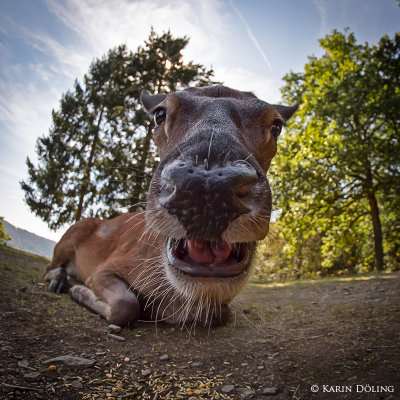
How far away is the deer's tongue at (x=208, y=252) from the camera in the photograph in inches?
88.1

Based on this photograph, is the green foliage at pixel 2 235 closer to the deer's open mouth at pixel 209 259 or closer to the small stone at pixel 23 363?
the small stone at pixel 23 363

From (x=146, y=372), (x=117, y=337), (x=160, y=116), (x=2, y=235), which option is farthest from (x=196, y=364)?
(x=2, y=235)

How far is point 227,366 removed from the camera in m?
2.75

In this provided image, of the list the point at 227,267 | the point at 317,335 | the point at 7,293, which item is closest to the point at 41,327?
the point at 7,293

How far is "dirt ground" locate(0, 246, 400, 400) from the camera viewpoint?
6.91 feet

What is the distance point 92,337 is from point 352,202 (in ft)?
46.6

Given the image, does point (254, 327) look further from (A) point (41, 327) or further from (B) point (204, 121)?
(B) point (204, 121)

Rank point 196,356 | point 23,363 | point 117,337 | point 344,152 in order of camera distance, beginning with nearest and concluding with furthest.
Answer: point 23,363 < point 196,356 < point 117,337 < point 344,152

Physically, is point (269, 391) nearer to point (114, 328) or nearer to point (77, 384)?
point (77, 384)

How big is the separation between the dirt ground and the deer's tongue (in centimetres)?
102

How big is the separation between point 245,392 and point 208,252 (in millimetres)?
1123

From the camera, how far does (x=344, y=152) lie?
12492 millimetres

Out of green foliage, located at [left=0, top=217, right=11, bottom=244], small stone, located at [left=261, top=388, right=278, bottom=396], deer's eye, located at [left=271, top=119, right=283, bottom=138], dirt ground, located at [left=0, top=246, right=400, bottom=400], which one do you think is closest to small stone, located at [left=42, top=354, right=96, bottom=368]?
dirt ground, located at [left=0, top=246, right=400, bottom=400]

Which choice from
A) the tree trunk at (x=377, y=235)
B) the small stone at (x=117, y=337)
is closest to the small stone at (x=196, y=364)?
the small stone at (x=117, y=337)
